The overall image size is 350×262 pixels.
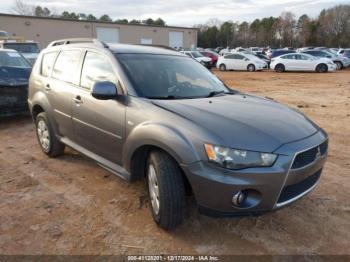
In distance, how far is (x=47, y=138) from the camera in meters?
5.16

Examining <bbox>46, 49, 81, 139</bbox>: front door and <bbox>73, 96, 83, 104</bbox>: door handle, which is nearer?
<bbox>73, 96, 83, 104</bbox>: door handle

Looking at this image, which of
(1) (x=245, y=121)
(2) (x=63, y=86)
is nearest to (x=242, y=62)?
(2) (x=63, y=86)

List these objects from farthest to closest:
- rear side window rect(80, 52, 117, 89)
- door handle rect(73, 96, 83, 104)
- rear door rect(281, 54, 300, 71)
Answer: rear door rect(281, 54, 300, 71) < door handle rect(73, 96, 83, 104) < rear side window rect(80, 52, 117, 89)

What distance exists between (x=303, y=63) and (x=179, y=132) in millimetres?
23903

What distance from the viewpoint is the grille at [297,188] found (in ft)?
9.39

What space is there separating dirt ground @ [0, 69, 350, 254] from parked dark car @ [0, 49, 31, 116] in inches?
117

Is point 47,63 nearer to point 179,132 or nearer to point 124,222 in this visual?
point 124,222

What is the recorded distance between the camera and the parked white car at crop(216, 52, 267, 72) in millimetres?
26000

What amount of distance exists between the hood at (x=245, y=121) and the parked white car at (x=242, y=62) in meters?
23.3

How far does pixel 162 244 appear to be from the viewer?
3047 mm

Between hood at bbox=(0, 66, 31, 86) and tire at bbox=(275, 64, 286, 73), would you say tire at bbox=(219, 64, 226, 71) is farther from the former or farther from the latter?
hood at bbox=(0, 66, 31, 86)

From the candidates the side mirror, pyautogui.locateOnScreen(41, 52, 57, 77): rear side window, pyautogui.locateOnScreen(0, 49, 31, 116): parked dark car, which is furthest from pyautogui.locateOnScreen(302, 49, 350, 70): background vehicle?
the side mirror

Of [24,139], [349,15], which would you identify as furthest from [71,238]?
[349,15]

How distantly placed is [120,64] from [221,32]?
8376 cm
